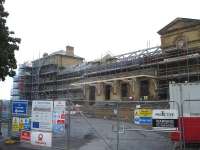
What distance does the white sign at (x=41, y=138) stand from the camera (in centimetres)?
1435

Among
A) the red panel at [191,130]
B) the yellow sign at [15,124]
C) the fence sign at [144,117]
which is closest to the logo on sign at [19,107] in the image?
the yellow sign at [15,124]

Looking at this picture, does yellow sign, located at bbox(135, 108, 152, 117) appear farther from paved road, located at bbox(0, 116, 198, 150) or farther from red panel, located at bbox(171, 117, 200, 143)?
red panel, located at bbox(171, 117, 200, 143)

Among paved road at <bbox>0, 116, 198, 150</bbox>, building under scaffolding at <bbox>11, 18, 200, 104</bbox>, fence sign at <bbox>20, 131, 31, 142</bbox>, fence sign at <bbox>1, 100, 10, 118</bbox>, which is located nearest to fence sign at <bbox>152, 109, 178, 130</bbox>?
paved road at <bbox>0, 116, 198, 150</bbox>

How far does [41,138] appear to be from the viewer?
48.4ft

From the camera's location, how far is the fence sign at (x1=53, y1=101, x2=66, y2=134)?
14145 millimetres

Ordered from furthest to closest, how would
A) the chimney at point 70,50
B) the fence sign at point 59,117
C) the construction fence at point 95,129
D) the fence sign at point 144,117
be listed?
1. the chimney at point 70,50
2. the fence sign at point 59,117
3. the fence sign at point 144,117
4. the construction fence at point 95,129

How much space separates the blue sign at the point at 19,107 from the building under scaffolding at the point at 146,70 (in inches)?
1037

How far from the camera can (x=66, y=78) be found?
7231 cm

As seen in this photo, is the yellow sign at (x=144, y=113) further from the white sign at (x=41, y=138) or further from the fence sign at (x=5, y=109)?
the fence sign at (x=5, y=109)

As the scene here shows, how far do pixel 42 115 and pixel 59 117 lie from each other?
3.02 ft

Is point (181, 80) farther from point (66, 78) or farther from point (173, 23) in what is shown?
point (66, 78)

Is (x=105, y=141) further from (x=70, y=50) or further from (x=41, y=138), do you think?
(x=70, y=50)

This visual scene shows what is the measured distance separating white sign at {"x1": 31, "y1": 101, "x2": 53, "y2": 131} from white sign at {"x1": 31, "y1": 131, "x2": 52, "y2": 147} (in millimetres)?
211

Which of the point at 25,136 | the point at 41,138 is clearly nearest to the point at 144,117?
the point at 41,138
